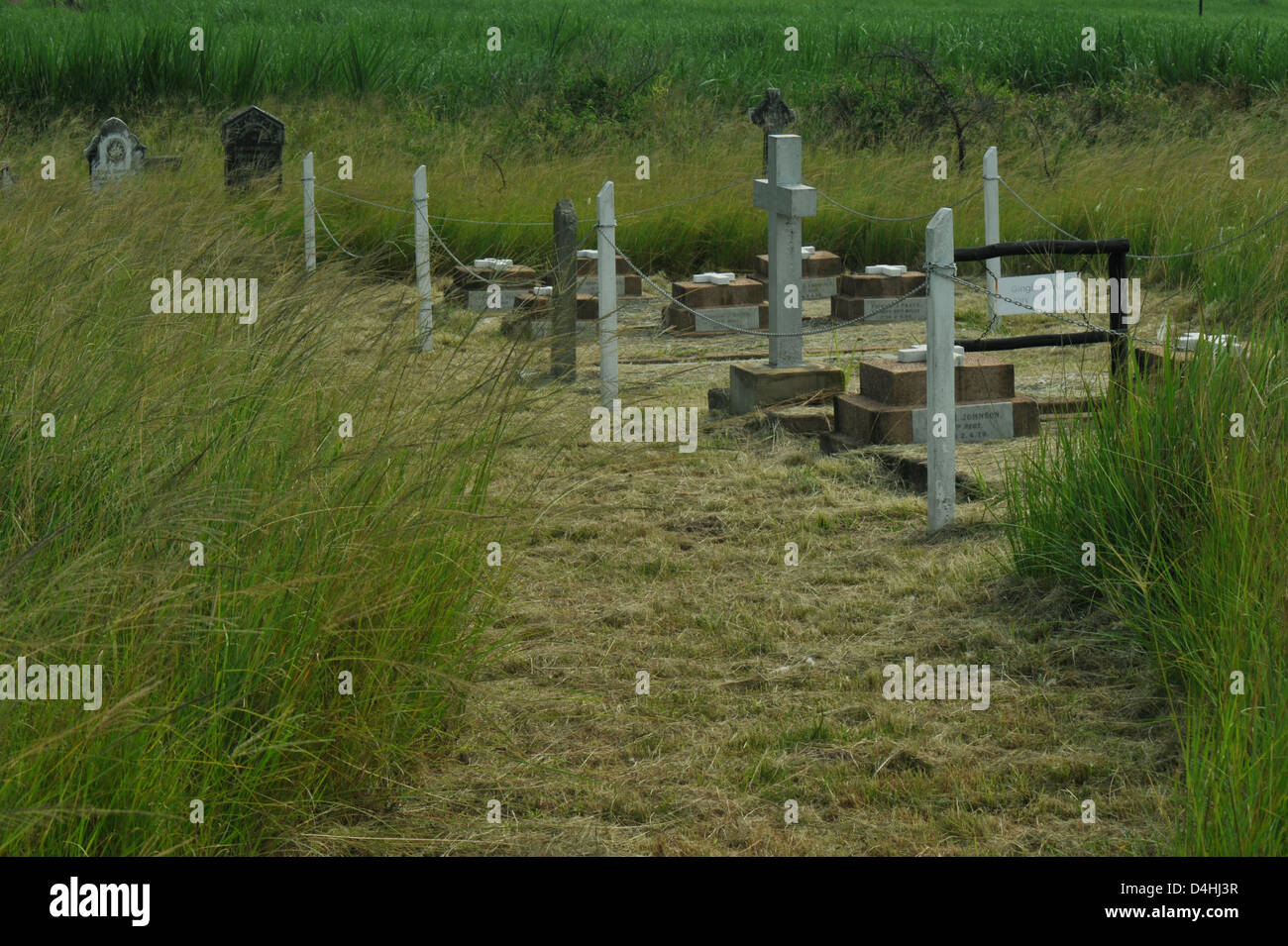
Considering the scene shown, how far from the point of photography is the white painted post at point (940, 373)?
19.1ft

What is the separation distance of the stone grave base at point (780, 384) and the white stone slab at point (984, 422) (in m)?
0.89

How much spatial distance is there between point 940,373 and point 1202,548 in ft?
6.40

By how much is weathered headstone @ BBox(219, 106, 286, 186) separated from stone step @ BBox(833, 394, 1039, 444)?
647 cm

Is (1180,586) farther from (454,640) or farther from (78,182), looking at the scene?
(78,182)

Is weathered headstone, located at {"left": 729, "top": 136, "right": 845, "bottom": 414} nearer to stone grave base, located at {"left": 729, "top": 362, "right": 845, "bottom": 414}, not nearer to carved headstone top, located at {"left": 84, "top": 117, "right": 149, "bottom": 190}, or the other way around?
stone grave base, located at {"left": 729, "top": 362, "right": 845, "bottom": 414}

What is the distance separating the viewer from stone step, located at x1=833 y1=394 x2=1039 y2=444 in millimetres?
7082

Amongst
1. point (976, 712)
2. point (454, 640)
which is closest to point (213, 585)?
point (454, 640)

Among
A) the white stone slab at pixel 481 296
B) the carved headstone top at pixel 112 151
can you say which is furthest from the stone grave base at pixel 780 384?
the carved headstone top at pixel 112 151

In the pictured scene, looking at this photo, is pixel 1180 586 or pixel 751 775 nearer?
pixel 751 775

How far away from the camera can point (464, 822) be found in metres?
3.52

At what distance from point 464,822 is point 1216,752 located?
1678mm

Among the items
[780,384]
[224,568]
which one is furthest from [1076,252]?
[224,568]

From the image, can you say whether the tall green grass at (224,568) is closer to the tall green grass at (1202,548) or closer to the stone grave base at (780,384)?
the tall green grass at (1202,548)

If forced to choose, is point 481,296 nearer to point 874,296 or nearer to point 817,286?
point 817,286
